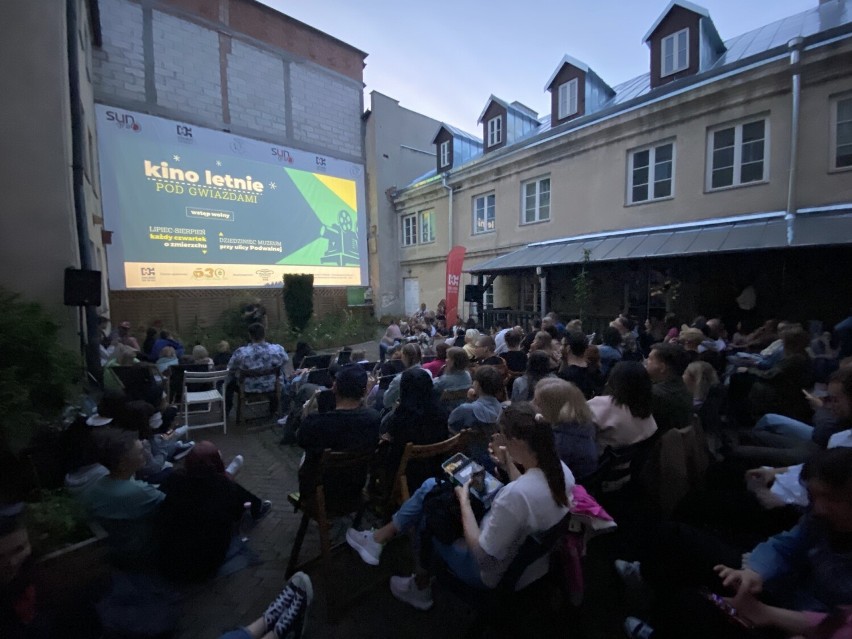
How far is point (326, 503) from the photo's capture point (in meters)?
2.43

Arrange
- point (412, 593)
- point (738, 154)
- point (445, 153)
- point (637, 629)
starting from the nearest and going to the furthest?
point (637, 629)
point (412, 593)
point (738, 154)
point (445, 153)

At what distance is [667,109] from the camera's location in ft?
28.6

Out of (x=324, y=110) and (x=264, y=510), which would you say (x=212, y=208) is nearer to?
(x=324, y=110)

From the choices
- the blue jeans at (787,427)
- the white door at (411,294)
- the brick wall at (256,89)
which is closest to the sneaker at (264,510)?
the blue jeans at (787,427)

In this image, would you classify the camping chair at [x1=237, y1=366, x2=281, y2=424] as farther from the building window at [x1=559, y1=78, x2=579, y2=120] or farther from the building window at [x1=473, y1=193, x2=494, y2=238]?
the building window at [x1=559, y1=78, x2=579, y2=120]

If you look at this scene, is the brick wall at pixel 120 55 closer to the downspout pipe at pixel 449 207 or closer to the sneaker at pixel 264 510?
the downspout pipe at pixel 449 207

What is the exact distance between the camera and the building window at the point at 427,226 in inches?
625

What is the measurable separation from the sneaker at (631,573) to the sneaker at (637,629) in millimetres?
275

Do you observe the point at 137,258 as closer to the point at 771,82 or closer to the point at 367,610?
the point at 367,610

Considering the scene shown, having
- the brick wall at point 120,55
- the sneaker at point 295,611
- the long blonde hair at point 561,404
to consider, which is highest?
the brick wall at point 120,55

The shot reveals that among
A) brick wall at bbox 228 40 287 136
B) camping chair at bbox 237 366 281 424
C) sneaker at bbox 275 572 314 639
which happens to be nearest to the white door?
brick wall at bbox 228 40 287 136

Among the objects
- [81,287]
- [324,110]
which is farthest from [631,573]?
[324,110]

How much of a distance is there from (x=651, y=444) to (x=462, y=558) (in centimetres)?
143

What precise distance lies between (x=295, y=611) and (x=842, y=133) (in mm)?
10642
